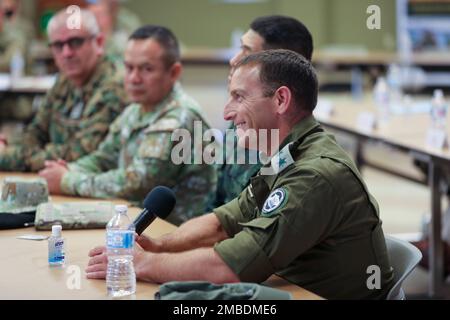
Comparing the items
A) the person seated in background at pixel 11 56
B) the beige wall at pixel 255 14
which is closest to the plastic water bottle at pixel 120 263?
the person seated in background at pixel 11 56

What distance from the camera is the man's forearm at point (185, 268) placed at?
2.06m

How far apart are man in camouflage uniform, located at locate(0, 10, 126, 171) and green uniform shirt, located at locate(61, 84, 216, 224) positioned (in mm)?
456

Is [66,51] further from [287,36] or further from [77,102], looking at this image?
[287,36]

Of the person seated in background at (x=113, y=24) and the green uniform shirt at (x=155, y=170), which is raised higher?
the person seated in background at (x=113, y=24)

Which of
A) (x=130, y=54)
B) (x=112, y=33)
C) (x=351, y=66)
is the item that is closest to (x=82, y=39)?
(x=130, y=54)

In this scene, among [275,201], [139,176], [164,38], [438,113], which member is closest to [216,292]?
[275,201]

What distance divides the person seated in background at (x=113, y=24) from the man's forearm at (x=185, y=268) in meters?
4.92

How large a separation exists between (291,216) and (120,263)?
0.46 meters

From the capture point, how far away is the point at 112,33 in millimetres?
8594

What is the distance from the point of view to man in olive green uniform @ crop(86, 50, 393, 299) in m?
2.06

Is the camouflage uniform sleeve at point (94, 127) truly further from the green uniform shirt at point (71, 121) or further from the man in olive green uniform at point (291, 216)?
the man in olive green uniform at point (291, 216)

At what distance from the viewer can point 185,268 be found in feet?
6.85

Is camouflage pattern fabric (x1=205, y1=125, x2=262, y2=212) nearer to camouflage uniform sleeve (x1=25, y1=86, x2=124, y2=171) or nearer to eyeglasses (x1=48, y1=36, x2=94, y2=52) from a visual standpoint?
camouflage uniform sleeve (x1=25, y1=86, x2=124, y2=171)
